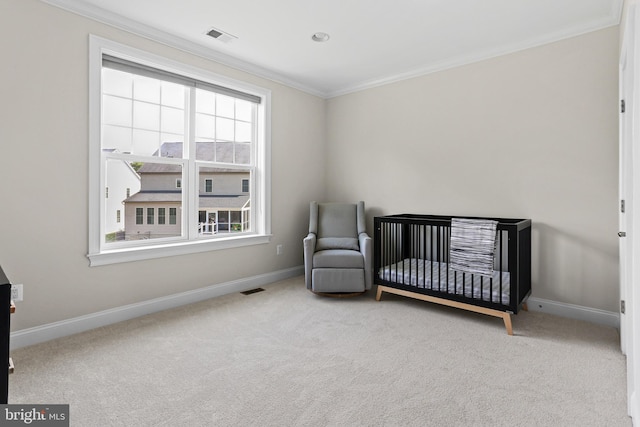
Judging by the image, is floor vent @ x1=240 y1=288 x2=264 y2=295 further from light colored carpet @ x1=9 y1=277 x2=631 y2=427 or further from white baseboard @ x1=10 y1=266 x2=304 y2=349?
light colored carpet @ x1=9 y1=277 x2=631 y2=427

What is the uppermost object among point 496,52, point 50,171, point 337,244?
point 496,52

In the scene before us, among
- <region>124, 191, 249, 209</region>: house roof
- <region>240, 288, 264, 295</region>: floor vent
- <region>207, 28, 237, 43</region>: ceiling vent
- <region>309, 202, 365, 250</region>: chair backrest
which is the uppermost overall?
<region>207, 28, 237, 43</region>: ceiling vent

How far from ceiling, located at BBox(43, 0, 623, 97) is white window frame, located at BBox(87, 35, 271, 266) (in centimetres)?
20

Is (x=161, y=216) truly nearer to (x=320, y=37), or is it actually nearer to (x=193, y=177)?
(x=193, y=177)

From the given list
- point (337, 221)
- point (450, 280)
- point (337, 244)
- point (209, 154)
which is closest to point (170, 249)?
point (209, 154)

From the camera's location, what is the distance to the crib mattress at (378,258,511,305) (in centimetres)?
263

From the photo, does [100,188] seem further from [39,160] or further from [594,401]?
[594,401]

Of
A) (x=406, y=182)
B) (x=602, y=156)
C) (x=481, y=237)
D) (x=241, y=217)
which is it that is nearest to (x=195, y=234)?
(x=241, y=217)

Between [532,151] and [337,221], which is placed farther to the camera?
[337,221]

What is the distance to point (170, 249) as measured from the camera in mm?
3066

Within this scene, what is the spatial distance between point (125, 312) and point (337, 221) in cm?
227

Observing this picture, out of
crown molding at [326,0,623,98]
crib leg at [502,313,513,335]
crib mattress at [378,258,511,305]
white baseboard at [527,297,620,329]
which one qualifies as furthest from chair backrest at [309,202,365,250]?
white baseboard at [527,297,620,329]

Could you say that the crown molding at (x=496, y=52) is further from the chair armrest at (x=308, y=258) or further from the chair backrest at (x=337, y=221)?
the chair armrest at (x=308, y=258)

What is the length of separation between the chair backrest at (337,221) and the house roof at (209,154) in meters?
1.00
